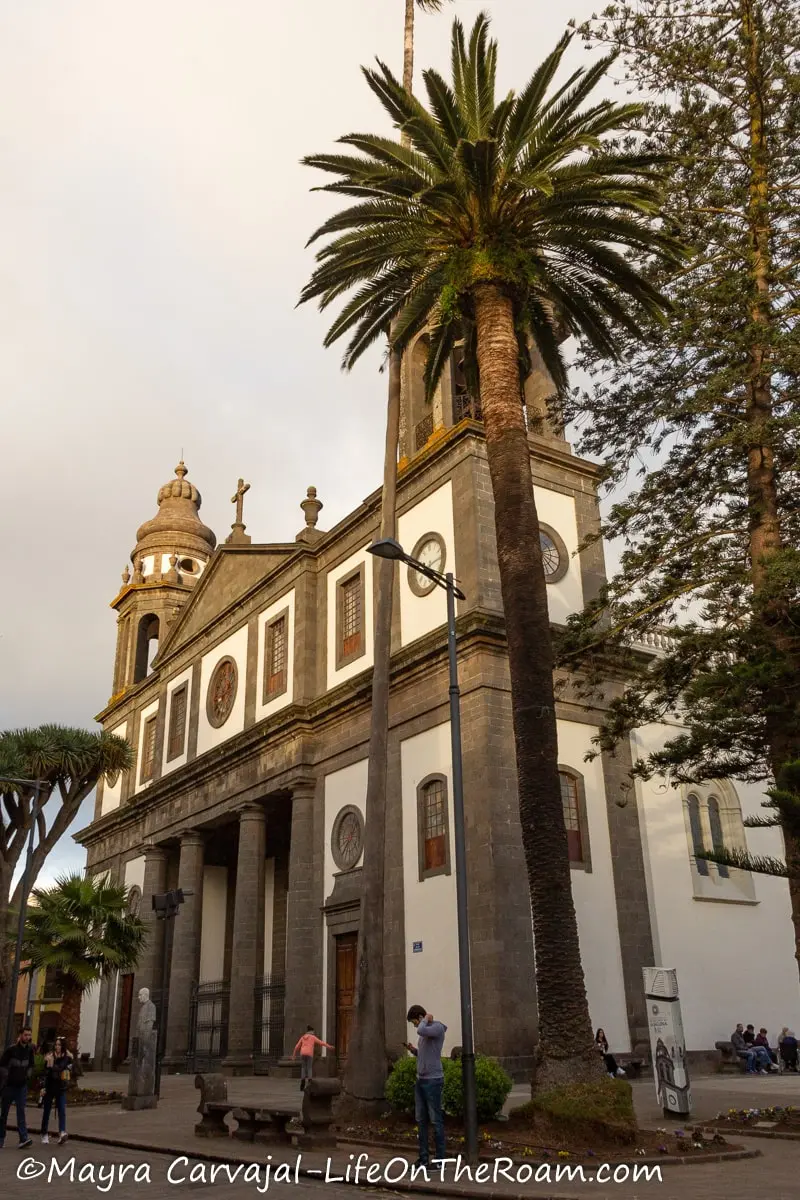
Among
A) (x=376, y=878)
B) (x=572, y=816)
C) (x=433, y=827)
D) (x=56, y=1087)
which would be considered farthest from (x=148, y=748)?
(x=56, y=1087)

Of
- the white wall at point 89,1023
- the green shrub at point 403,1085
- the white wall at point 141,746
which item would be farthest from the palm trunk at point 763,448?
the white wall at point 89,1023

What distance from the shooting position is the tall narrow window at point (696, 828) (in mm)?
24531

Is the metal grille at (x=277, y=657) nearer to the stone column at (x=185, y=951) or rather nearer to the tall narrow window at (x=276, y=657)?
the tall narrow window at (x=276, y=657)

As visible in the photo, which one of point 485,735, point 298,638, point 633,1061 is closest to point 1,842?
point 298,638

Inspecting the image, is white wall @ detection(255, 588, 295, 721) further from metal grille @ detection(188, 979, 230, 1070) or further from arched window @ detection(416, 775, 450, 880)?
metal grille @ detection(188, 979, 230, 1070)

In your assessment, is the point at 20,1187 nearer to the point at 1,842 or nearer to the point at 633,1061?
the point at 633,1061

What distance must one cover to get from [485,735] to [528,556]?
7.56m

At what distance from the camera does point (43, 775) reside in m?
29.3

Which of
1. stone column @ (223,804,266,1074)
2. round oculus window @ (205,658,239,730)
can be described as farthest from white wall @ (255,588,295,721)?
stone column @ (223,804,266,1074)

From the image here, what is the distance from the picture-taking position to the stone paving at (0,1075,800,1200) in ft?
30.4

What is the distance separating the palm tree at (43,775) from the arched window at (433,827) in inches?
416

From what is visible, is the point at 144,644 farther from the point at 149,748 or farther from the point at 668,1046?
the point at 668,1046

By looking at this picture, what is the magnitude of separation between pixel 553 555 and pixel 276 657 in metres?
10.2

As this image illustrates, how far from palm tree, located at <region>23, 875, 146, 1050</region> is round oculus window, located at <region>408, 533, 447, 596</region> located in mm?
10167
